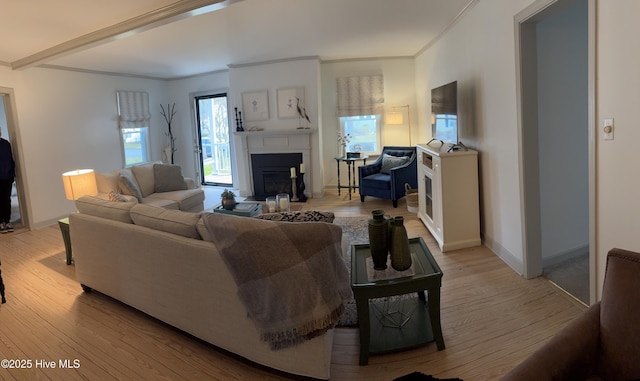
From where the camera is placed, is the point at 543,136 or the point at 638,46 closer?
the point at 638,46

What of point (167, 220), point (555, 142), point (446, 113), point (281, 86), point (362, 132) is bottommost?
point (167, 220)

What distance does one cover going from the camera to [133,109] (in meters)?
7.20

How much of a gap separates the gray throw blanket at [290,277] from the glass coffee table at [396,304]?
0.58 feet

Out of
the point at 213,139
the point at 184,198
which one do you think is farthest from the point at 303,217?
the point at 213,139

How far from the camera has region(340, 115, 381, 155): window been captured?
7023mm

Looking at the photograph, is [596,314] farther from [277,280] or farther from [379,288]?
[277,280]

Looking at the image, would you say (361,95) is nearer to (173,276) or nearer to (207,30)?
(207,30)

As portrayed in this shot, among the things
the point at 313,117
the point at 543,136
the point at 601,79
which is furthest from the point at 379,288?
the point at 313,117

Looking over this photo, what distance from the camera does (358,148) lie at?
7.00 m

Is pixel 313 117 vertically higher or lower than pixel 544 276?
higher

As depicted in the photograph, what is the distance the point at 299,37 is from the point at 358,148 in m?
2.52

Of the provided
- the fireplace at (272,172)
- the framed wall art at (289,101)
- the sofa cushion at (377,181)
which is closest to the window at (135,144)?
the fireplace at (272,172)

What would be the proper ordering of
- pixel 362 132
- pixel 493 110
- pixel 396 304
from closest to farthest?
1. pixel 396 304
2. pixel 493 110
3. pixel 362 132

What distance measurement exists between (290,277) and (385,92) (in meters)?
5.61
